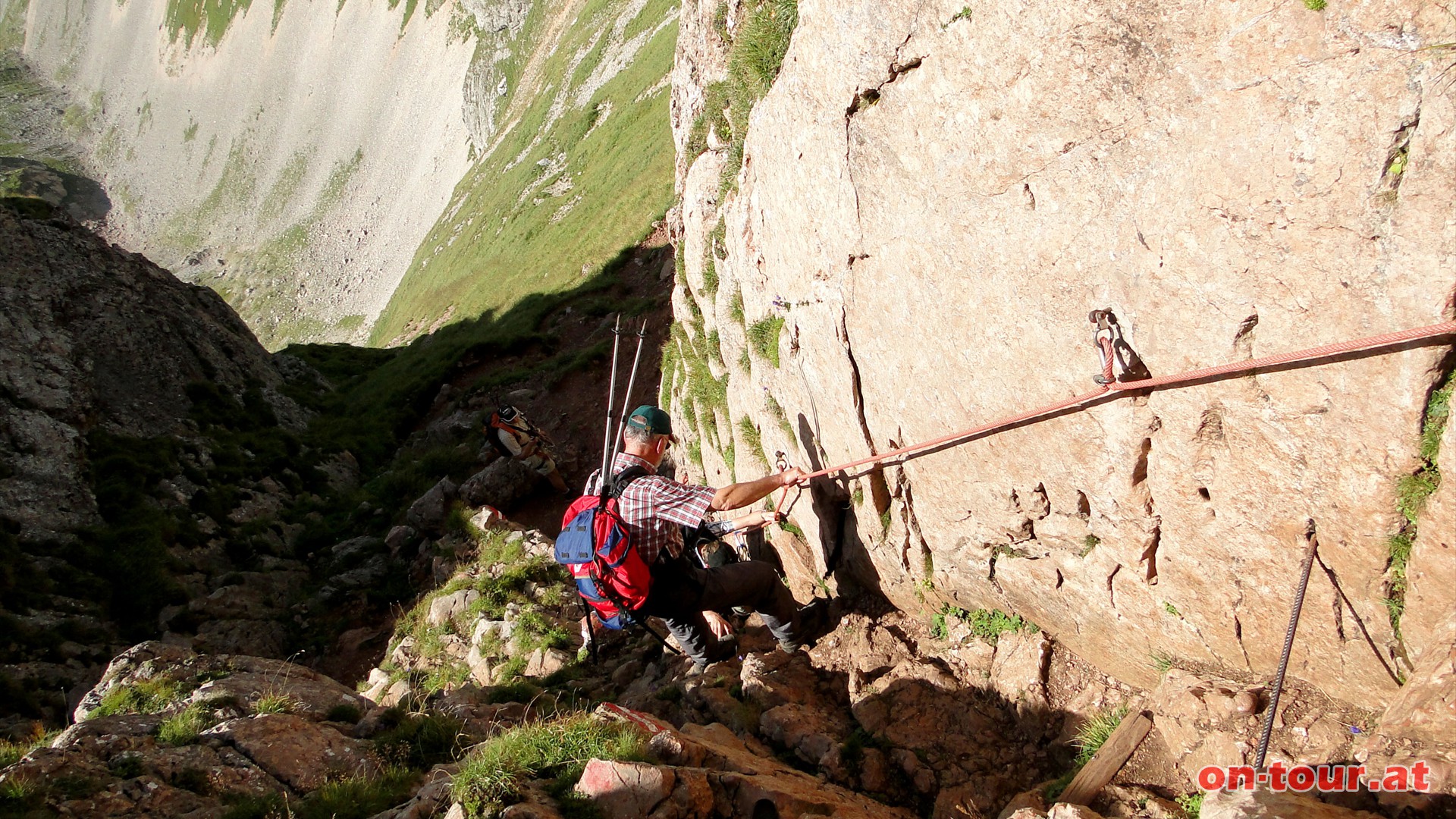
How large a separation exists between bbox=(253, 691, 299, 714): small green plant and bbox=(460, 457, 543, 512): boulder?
10.1m

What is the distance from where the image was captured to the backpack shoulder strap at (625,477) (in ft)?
26.9

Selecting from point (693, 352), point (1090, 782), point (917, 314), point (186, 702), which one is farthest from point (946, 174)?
point (186, 702)

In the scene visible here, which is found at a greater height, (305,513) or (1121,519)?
(305,513)

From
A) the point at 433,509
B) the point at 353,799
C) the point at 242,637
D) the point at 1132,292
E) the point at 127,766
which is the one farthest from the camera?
the point at 433,509

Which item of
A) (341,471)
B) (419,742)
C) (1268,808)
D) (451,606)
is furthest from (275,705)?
(341,471)

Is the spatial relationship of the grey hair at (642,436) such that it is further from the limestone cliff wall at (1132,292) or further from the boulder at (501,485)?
the boulder at (501,485)

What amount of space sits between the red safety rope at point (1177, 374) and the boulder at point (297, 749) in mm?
5413

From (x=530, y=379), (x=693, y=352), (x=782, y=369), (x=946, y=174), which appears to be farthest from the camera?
(x=530, y=379)

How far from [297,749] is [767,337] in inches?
272

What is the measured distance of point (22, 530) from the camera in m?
18.2

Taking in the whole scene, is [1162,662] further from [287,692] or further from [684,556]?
[287,692]

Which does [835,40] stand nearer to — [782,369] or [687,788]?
[782,369]

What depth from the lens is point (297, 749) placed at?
770 centimetres

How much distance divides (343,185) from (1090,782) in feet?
329
